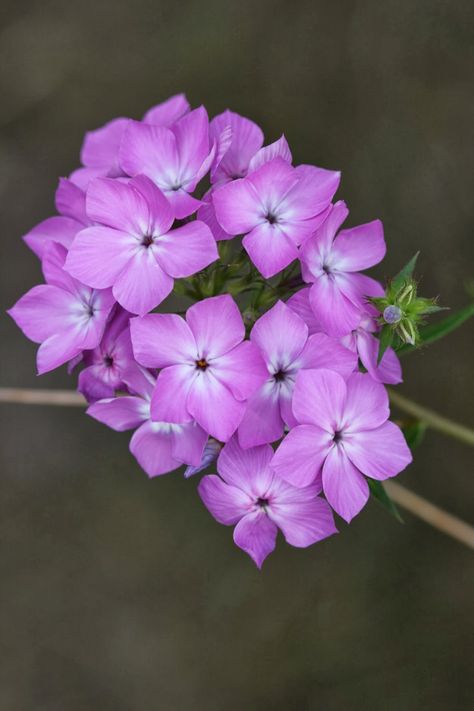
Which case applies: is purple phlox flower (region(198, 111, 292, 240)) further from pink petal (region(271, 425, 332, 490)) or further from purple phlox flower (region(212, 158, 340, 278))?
pink petal (region(271, 425, 332, 490))

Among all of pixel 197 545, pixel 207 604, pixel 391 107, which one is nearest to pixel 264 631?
pixel 207 604

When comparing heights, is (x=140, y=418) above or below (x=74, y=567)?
above

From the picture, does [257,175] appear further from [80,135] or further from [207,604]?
[207,604]

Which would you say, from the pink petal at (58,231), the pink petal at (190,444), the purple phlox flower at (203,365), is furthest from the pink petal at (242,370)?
the pink petal at (58,231)

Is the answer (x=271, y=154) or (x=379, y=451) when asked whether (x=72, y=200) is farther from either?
(x=379, y=451)

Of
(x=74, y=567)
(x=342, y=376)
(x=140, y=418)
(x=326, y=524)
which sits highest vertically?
(x=342, y=376)

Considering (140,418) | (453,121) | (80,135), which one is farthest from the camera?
(80,135)

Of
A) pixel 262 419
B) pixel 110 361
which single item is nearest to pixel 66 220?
pixel 110 361

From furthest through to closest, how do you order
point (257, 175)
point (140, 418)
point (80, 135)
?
point (80, 135), point (140, 418), point (257, 175)
